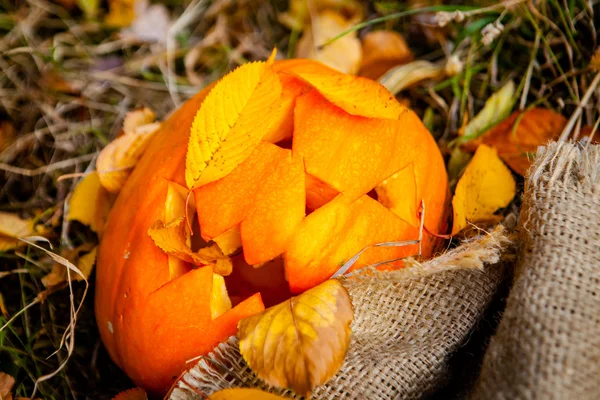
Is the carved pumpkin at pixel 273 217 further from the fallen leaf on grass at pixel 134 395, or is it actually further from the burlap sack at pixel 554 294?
the burlap sack at pixel 554 294

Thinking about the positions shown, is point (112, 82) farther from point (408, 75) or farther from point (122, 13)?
point (408, 75)

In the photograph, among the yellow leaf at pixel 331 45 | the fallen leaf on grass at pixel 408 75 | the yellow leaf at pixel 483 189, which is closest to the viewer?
the yellow leaf at pixel 483 189

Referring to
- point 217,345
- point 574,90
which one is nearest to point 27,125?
point 217,345

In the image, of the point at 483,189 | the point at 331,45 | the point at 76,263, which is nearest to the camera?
the point at 483,189

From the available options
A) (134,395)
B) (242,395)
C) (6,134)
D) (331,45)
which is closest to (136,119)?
(6,134)

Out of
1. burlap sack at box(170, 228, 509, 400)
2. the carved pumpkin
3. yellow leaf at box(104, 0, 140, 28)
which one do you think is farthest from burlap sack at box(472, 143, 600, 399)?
yellow leaf at box(104, 0, 140, 28)

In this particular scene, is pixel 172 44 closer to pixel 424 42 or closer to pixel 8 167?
pixel 8 167

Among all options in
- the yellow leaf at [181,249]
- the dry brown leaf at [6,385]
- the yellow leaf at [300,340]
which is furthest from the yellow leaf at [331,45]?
the dry brown leaf at [6,385]
